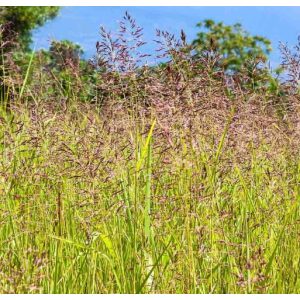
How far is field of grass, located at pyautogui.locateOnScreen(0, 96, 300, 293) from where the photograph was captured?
1.68 metres

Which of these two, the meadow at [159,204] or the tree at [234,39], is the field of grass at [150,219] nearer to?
the meadow at [159,204]

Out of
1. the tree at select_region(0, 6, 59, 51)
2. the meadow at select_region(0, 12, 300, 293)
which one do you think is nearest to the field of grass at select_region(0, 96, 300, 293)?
the meadow at select_region(0, 12, 300, 293)

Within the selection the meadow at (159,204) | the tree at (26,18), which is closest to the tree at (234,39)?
the tree at (26,18)

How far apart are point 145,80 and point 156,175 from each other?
0.30 m

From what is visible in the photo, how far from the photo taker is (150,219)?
5.99 feet

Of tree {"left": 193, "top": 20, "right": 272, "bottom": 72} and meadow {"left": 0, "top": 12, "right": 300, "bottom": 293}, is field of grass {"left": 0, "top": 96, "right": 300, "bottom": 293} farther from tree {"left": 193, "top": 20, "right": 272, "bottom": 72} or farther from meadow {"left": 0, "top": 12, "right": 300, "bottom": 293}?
tree {"left": 193, "top": 20, "right": 272, "bottom": 72}

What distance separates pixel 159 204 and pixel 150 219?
0.16 meters

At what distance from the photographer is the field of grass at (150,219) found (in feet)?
5.52

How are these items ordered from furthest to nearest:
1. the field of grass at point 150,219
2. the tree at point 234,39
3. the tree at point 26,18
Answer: the tree at point 234,39 → the tree at point 26,18 → the field of grass at point 150,219

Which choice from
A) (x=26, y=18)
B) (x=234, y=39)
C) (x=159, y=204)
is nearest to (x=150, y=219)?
(x=159, y=204)

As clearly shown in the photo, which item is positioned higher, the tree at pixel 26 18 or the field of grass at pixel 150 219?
the tree at pixel 26 18

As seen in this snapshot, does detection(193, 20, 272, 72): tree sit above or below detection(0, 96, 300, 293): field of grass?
above

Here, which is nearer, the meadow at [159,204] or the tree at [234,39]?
the meadow at [159,204]
